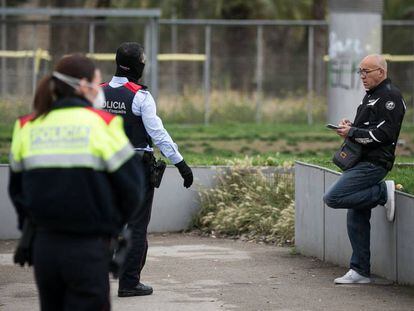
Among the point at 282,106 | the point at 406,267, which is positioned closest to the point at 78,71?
the point at 406,267

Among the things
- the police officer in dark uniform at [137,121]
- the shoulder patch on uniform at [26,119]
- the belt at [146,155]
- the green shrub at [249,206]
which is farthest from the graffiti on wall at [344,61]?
the shoulder patch on uniform at [26,119]

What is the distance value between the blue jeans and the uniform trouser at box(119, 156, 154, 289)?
1.41m

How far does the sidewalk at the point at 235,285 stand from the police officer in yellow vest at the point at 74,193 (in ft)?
9.01

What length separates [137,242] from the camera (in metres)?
7.95

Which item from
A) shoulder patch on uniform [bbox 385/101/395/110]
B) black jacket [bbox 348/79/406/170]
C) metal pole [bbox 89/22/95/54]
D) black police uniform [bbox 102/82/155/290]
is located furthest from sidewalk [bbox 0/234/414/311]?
metal pole [bbox 89/22/95/54]

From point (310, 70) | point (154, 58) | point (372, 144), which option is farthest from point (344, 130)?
point (310, 70)

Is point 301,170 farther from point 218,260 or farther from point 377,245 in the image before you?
point 377,245

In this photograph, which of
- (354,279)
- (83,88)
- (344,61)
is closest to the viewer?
(83,88)

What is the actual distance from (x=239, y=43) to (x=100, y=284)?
62.1 feet

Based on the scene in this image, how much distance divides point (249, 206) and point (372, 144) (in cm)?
380

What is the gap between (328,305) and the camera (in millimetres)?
7793

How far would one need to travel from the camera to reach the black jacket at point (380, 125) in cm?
818

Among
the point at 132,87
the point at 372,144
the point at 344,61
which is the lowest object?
the point at 372,144

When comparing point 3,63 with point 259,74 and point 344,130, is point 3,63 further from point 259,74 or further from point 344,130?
point 344,130
